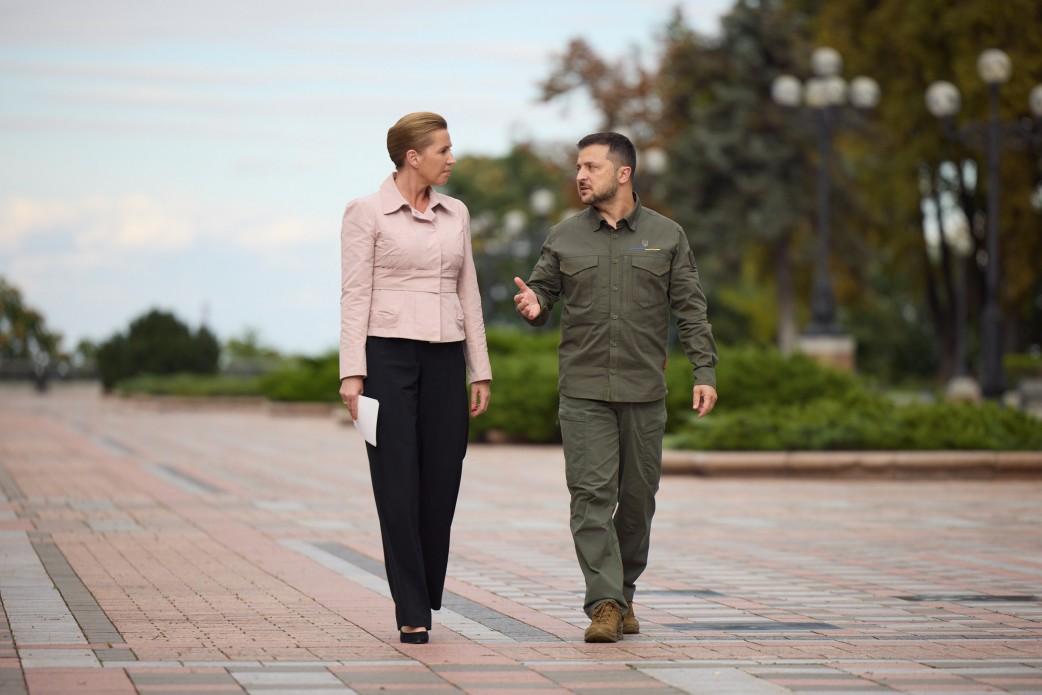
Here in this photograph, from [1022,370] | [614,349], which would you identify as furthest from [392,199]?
[1022,370]

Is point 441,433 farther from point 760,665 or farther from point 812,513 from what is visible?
point 812,513

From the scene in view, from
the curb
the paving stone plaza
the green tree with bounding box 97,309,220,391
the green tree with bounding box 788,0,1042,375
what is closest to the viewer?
the paving stone plaza

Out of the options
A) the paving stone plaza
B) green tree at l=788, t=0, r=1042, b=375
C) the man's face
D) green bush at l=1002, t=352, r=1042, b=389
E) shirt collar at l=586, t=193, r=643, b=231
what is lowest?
the paving stone plaza

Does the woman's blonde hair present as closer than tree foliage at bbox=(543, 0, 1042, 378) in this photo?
Yes

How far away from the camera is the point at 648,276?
648cm

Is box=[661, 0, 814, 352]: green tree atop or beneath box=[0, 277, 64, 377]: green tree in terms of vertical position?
atop

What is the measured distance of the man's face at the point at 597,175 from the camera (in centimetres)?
645

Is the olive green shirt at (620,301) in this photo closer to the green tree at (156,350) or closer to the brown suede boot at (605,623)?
the brown suede boot at (605,623)

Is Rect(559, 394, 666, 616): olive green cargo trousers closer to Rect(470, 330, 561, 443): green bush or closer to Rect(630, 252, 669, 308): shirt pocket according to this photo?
Rect(630, 252, 669, 308): shirt pocket

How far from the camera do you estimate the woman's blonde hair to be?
6.34 m

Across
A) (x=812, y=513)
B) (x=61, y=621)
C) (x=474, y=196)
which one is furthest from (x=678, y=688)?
(x=474, y=196)

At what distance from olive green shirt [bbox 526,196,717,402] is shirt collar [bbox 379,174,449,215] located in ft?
1.45

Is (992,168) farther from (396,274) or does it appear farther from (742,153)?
(742,153)

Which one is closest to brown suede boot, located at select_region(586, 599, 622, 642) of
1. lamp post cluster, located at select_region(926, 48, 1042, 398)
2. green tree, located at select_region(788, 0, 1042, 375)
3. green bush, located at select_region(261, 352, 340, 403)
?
lamp post cluster, located at select_region(926, 48, 1042, 398)
